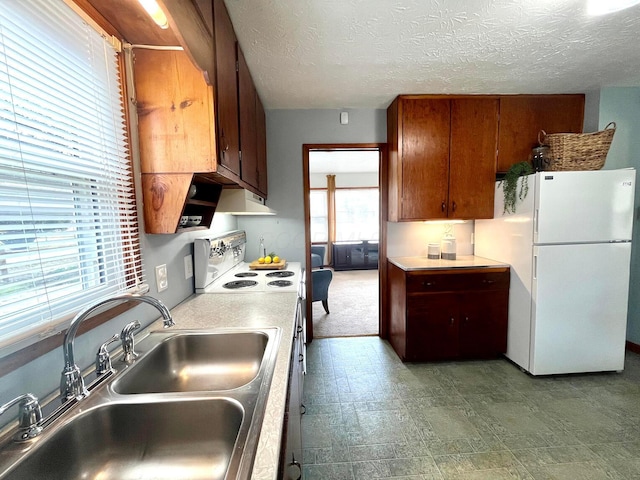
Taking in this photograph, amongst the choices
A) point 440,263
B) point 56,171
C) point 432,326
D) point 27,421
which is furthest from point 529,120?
point 27,421

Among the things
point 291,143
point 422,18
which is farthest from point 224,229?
point 422,18

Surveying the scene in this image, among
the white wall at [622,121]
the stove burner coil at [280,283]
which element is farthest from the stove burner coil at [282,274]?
the white wall at [622,121]

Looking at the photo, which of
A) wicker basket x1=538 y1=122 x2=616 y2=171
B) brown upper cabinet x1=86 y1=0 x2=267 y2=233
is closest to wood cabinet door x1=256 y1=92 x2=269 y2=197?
brown upper cabinet x1=86 y1=0 x2=267 y2=233

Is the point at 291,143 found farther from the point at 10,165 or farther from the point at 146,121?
the point at 10,165

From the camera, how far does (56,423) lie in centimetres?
68

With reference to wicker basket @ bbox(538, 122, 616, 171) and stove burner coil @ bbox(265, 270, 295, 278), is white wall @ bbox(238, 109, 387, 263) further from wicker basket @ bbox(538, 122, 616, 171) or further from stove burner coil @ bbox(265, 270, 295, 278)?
wicker basket @ bbox(538, 122, 616, 171)

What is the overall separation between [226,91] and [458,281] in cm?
229

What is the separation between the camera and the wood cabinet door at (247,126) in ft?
5.56

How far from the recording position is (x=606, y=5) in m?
1.47

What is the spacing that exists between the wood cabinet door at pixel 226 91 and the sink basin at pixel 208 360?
30.2 inches

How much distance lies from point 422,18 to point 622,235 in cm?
224

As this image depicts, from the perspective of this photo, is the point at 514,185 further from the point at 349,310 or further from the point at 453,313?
the point at 349,310

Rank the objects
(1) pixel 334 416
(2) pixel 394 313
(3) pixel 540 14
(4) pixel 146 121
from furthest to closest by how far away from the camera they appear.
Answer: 1. (2) pixel 394 313
2. (1) pixel 334 416
3. (3) pixel 540 14
4. (4) pixel 146 121

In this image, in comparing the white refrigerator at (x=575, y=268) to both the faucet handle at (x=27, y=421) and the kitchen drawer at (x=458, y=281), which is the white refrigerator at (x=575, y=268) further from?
the faucet handle at (x=27, y=421)
